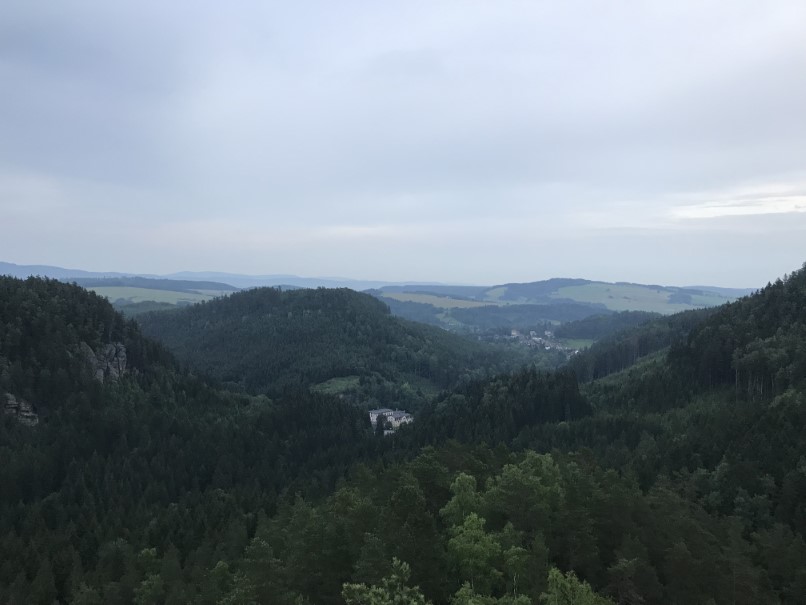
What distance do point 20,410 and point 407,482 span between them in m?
138

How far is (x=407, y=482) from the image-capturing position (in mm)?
65188

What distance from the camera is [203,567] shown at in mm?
64000

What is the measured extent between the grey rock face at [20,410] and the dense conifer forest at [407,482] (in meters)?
0.57

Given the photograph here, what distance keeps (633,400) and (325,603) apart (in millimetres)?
129506

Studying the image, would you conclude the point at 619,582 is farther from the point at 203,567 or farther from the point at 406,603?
the point at 203,567

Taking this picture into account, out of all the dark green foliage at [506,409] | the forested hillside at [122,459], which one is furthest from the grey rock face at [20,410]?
the dark green foliage at [506,409]

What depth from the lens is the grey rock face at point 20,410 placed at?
500 ft

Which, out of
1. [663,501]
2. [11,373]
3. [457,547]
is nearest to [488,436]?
[663,501]

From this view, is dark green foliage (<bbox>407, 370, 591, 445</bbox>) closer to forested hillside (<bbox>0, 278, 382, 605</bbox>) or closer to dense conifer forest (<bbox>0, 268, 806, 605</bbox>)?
dense conifer forest (<bbox>0, 268, 806, 605</bbox>)

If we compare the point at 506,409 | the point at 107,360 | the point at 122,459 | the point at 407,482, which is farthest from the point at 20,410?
the point at 407,482

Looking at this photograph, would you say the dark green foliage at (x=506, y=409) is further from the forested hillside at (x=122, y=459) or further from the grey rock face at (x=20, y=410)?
the grey rock face at (x=20, y=410)

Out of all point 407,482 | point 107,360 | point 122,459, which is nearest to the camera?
point 407,482

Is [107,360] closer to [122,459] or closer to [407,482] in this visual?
[122,459]

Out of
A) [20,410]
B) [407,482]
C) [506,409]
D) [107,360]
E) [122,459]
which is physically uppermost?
[407,482]
